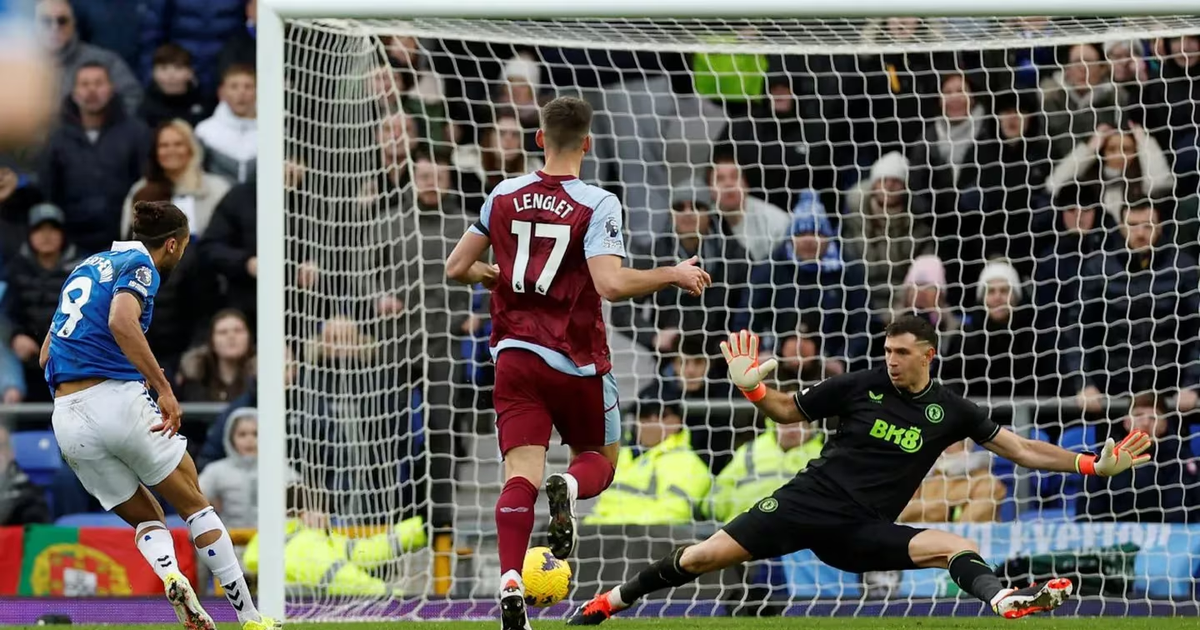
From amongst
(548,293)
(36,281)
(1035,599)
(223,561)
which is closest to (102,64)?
(36,281)

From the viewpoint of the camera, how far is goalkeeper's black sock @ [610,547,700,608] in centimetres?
733

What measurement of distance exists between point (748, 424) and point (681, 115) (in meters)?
2.12

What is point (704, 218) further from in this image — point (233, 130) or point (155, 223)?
point (155, 223)

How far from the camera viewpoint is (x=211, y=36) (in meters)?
11.6

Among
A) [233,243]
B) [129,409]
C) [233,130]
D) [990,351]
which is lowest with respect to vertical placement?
[129,409]

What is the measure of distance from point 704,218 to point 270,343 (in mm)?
3707

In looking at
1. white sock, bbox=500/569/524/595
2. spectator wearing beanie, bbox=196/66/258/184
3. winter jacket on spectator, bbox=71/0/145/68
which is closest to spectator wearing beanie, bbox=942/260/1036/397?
white sock, bbox=500/569/524/595

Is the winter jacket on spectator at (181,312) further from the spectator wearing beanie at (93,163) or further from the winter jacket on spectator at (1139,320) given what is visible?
the winter jacket on spectator at (1139,320)

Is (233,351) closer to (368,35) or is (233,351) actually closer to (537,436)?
(368,35)

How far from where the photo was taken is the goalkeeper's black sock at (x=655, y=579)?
7.33m

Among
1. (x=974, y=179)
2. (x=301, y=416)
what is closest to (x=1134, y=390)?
(x=974, y=179)

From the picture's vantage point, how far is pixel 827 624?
25.2 feet

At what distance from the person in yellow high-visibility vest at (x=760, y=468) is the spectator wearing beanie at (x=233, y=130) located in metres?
4.00

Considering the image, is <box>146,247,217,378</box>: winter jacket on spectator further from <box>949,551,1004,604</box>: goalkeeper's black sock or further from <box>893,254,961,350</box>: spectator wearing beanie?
<box>949,551,1004,604</box>: goalkeeper's black sock
